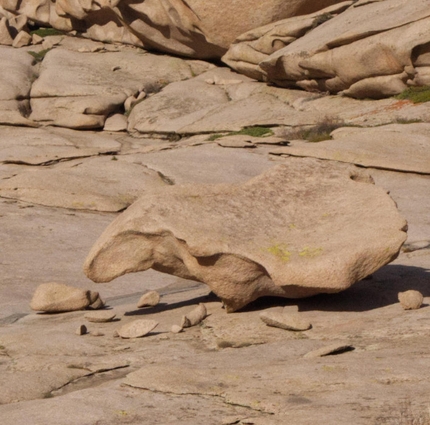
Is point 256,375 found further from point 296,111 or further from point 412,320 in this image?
point 296,111

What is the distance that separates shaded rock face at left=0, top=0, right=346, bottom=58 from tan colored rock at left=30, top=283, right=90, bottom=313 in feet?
67.8

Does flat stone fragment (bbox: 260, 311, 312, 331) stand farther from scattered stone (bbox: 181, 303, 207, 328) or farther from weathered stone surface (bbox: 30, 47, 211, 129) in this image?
weathered stone surface (bbox: 30, 47, 211, 129)

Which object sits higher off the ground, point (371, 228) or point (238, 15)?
point (238, 15)

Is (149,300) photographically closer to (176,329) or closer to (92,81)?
(176,329)

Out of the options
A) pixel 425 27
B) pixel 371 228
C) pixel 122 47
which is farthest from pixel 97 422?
pixel 122 47

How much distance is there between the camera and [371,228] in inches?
314

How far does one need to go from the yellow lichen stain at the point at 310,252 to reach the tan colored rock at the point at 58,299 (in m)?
2.83

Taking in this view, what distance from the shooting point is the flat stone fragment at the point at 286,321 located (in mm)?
7484

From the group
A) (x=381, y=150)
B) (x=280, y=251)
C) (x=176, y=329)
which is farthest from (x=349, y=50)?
(x=176, y=329)

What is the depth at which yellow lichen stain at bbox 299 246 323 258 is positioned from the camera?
777 cm

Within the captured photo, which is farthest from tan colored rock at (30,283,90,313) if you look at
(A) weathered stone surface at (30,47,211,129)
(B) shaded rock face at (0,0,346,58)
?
(B) shaded rock face at (0,0,346,58)

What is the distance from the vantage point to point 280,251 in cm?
786

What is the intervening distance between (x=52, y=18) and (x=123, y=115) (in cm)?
953

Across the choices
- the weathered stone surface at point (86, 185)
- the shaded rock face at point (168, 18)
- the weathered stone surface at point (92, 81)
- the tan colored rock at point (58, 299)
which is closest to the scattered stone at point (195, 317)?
the tan colored rock at point (58, 299)
